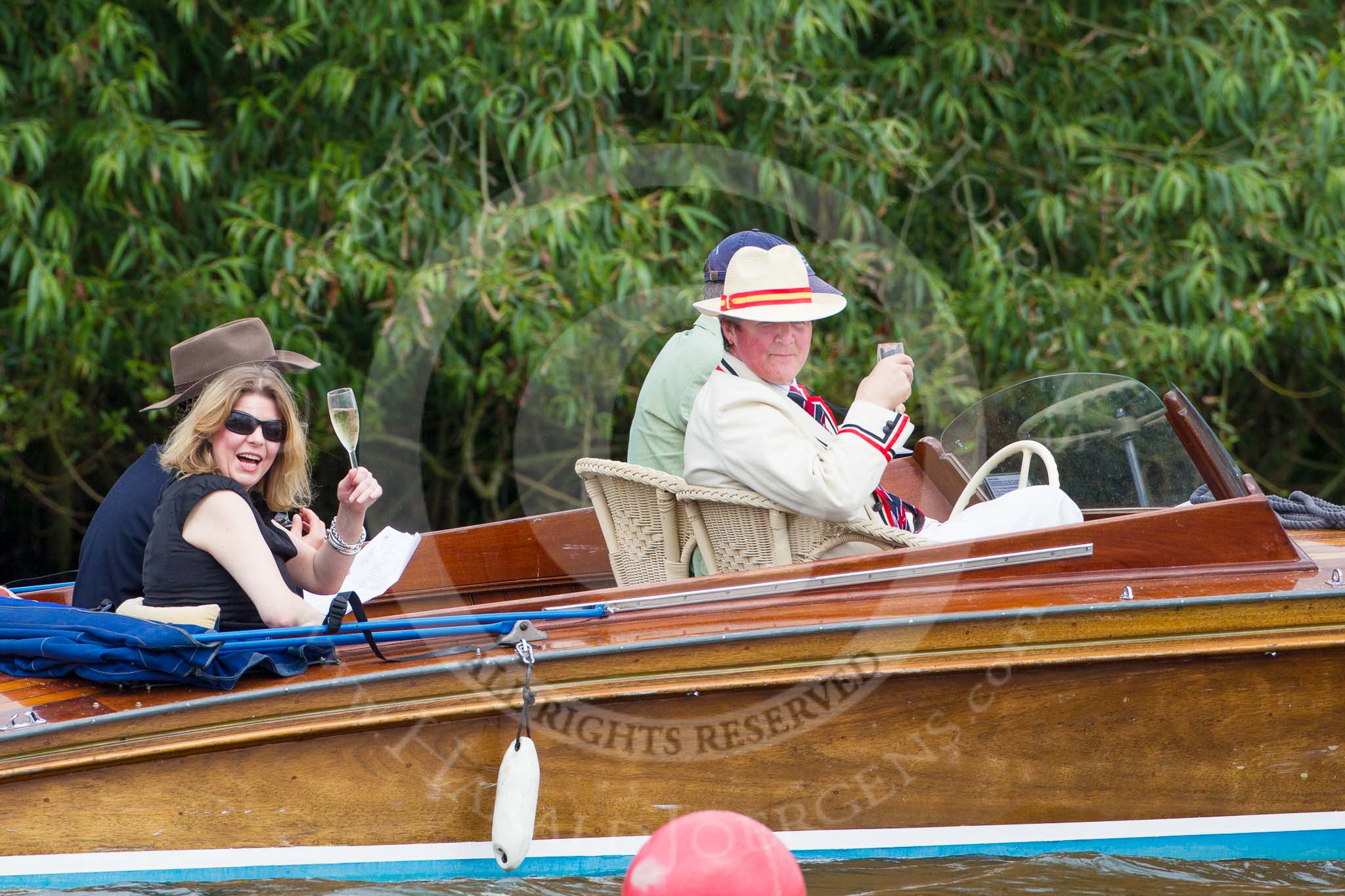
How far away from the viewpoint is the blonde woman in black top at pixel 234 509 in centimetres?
267

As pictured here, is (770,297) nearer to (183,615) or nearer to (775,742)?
(775,742)

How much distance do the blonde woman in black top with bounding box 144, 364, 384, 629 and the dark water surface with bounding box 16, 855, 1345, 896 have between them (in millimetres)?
696

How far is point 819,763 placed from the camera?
2.65 meters

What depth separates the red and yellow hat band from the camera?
2848 millimetres

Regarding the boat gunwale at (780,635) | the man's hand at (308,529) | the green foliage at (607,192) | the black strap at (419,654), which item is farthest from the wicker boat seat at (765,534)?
the green foliage at (607,192)

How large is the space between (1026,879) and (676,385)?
1.38 meters

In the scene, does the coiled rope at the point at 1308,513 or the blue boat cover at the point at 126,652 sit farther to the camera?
the coiled rope at the point at 1308,513

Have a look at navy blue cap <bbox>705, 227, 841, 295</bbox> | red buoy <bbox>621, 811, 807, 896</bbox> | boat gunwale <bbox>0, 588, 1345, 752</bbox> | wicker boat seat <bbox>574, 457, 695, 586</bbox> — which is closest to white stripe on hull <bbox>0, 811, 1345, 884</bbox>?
boat gunwale <bbox>0, 588, 1345, 752</bbox>

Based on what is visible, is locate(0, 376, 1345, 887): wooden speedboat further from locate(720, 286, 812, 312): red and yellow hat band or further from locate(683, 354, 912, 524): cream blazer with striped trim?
locate(720, 286, 812, 312): red and yellow hat band

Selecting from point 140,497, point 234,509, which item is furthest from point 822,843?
point 140,497

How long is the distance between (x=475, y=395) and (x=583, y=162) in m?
1.47

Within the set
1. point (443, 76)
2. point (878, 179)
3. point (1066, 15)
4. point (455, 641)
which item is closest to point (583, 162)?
point (443, 76)

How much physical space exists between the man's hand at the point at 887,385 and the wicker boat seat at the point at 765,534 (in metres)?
0.27

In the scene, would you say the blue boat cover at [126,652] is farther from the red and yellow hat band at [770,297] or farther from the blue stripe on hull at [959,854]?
the red and yellow hat band at [770,297]
